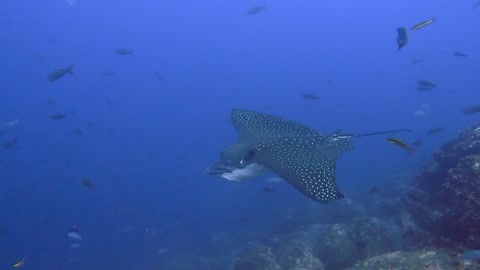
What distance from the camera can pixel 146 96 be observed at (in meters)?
139

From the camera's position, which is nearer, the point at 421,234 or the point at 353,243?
the point at 421,234

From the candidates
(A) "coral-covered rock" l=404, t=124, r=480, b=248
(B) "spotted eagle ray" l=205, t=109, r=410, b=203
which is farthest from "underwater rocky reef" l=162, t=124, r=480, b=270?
(B) "spotted eagle ray" l=205, t=109, r=410, b=203

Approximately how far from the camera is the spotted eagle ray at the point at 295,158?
519 centimetres

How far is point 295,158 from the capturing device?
590 cm

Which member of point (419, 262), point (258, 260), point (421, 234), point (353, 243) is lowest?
point (258, 260)

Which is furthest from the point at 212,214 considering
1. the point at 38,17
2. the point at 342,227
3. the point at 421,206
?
the point at 38,17

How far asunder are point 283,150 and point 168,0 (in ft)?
402

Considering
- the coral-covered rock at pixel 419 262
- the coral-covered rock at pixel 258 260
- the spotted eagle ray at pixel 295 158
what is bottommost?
the coral-covered rock at pixel 258 260

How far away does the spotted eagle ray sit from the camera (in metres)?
5.19

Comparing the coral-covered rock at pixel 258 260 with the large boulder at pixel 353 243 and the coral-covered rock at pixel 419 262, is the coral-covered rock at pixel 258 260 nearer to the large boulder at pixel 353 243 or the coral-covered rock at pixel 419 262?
the large boulder at pixel 353 243

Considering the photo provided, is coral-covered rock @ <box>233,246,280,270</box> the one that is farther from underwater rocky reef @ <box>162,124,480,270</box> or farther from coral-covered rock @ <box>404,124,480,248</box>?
coral-covered rock @ <box>404,124,480,248</box>

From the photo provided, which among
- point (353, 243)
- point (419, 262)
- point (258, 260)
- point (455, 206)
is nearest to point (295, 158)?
point (419, 262)

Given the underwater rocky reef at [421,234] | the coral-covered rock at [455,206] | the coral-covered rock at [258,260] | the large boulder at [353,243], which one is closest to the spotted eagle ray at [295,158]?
the underwater rocky reef at [421,234]

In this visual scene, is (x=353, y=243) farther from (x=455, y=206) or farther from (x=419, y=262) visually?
(x=419, y=262)
